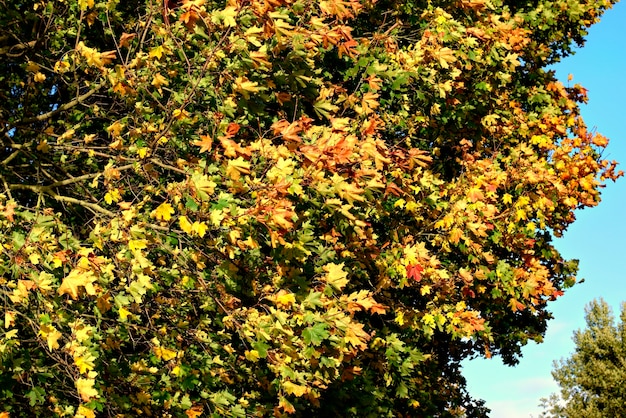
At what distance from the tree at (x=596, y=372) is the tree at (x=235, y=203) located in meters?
28.5

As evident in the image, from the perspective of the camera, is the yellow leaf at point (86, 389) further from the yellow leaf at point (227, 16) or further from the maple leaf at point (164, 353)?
the yellow leaf at point (227, 16)

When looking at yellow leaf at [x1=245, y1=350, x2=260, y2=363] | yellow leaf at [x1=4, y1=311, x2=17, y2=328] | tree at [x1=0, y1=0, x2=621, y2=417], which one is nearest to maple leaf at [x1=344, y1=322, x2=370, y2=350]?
tree at [x1=0, y1=0, x2=621, y2=417]

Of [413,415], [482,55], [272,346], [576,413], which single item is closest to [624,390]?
[576,413]

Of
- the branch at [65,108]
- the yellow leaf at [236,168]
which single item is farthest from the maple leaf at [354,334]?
the branch at [65,108]

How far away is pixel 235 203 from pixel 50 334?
226 cm

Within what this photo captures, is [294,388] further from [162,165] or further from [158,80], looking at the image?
[158,80]

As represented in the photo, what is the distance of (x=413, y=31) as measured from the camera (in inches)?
503

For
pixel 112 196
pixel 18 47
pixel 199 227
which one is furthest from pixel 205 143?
pixel 18 47

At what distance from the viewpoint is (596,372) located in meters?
41.1

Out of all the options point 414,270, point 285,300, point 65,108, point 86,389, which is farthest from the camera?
point 414,270

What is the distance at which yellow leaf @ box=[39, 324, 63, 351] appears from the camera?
7.37 m

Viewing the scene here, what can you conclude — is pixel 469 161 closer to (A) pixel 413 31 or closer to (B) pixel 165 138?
(A) pixel 413 31

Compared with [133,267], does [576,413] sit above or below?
above

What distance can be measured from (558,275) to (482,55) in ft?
20.1
